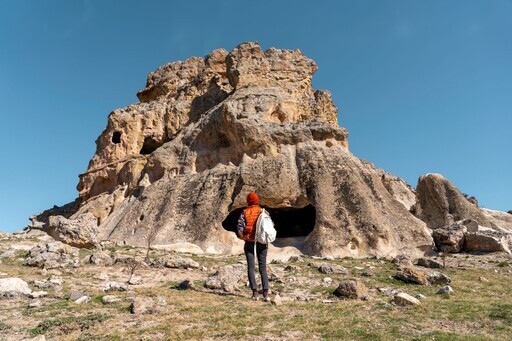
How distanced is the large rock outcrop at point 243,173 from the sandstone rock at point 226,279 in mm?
9047

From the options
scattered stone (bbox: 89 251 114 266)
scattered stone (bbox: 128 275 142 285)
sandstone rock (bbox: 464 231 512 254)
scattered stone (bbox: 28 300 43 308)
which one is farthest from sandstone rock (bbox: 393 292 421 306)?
sandstone rock (bbox: 464 231 512 254)

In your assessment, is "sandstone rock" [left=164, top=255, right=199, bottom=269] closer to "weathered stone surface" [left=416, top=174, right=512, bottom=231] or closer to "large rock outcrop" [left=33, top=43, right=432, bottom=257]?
"large rock outcrop" [left=33, top=43, right=432, bottom=257]

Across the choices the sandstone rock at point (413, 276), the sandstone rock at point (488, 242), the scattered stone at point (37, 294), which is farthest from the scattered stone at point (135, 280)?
the sandstone rock at point (488, 242)

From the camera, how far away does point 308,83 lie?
112 feet

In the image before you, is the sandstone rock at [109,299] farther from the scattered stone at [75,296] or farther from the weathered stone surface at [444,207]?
the weathered stone surface at [444,207]

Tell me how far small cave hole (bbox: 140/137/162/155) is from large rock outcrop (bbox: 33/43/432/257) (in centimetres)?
15

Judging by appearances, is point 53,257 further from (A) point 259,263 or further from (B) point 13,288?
(A) point 259,263

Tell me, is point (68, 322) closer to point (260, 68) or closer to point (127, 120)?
point (260, 68)

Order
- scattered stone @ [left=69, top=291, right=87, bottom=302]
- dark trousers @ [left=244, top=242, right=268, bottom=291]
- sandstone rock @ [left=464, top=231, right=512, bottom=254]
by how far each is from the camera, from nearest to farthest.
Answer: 1. scattered stone @ [left=69, top=291, right=87, bottom=302]
2. dark trousers @ [left=244, top=242, right=268, bottom=291]
3. sandstone rock @ [left=464, top=231, right=512, bottom=254]

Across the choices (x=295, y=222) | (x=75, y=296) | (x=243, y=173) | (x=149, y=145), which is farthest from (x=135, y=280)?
(x=149, y=145)

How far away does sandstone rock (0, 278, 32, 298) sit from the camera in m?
8.09

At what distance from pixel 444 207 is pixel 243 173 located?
639 inches

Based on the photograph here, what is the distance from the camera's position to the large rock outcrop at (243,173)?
68.7ft

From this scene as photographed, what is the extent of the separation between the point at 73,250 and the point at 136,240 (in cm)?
999
